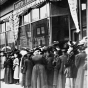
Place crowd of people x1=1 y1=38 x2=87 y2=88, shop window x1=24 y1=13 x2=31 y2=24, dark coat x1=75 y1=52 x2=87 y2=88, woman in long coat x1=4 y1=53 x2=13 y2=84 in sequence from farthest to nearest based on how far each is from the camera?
1. shop window x1=24 y1=13 x2=31 y2=24
2. woman in long coat x1=4 y1=53 x2=13 y2=84
3. crowd of people x1=1 y1=38 x2=87 y2=88
4. dark coat x1=75 y1=52 x2=87 y2=88

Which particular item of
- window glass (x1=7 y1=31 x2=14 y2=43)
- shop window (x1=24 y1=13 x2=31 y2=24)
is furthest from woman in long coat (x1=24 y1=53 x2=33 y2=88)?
window glass (x1=7 y1=31 x2=14 y2=43)

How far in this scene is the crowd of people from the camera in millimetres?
7879

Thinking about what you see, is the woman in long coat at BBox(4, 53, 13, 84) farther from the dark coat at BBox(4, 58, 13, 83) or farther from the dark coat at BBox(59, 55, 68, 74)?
the dark coat at BBox(59, 55, 68, 74)

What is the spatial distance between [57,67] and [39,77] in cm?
96

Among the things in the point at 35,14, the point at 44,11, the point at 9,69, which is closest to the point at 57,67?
the point at 44,11

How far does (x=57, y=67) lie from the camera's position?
9086mm

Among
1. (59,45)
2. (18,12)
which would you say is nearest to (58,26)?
(59,45)

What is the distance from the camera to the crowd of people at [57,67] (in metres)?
7.88

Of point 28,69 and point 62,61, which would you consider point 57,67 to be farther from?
point 28,69

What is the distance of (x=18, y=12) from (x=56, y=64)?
7.63 m

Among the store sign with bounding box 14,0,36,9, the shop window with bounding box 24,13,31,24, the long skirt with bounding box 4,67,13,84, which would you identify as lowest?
the long skirt with bounding box 4,67,13,84

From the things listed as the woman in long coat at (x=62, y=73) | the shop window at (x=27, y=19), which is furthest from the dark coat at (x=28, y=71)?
the shop window at (x=27, y=19)

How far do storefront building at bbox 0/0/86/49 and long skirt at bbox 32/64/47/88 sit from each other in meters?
2.23

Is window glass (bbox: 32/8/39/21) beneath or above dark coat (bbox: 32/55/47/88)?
above
